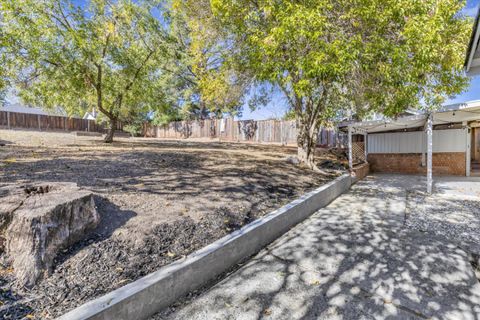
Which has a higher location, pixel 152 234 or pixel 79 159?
pixel 79 159

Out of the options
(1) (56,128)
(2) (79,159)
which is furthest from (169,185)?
(1) (56,128)

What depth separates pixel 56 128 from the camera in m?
20.6

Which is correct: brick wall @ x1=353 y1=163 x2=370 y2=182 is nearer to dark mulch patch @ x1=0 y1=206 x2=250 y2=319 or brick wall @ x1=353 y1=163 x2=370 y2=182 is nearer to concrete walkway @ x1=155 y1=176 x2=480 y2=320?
concrete walkway @ x1=155 y1=176 x2=480 y2=320

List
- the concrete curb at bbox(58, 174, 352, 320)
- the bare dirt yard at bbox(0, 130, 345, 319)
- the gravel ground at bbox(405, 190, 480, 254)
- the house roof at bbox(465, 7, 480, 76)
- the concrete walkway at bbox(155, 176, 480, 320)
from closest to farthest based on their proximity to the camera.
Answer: the concrete curb at bbox(58, 174, 352, 320) < the bare dirt yard at bbox(0, 130, 345, 319) < the concrete walkway at bbox(155, 176, 480, 320) < the house roof at bbox(465, 7, 480, 76) < the gravel ground at bbox(405, 190, 480, 254)

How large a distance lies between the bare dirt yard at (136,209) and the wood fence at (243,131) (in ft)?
27.0

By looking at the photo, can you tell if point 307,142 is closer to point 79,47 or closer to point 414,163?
point 414,163

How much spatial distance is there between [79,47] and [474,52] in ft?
31.5

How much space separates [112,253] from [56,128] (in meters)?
22.9

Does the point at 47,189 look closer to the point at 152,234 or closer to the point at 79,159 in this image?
the point at 152,234

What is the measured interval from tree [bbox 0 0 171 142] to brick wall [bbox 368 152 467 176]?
402 inches

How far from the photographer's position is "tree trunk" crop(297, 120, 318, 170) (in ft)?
26.0

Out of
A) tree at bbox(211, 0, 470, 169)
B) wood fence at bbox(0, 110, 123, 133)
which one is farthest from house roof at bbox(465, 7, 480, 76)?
wood fence at bbox(0, 110, 123, 133)

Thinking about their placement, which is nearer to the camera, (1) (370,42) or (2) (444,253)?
(2) (444,253)

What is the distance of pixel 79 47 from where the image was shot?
798 centimetres
